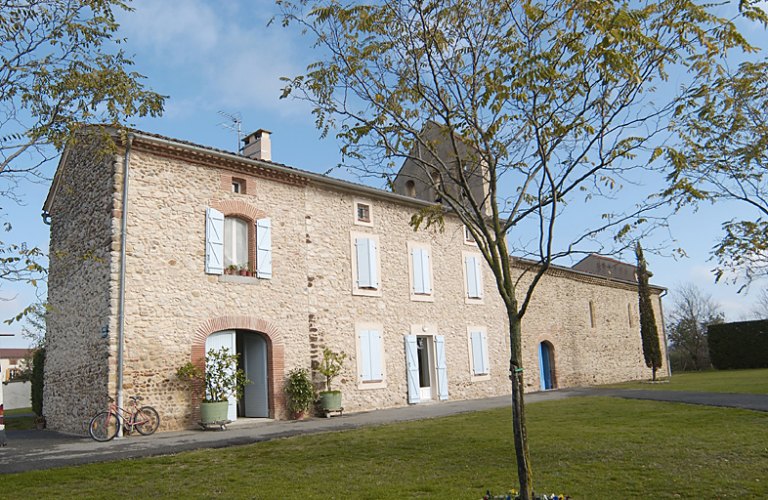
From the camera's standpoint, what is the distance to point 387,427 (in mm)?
10344

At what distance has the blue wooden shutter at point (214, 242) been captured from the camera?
1163cm

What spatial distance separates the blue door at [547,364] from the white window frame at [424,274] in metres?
6.35

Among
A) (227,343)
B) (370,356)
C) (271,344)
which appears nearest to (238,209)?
(227,343)

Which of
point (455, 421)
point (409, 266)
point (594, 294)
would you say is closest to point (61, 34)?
point (455, 421)

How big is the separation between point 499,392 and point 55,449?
12066 mm

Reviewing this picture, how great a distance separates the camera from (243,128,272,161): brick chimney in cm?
1473

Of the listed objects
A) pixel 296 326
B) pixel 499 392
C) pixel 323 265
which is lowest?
pixel 499 392

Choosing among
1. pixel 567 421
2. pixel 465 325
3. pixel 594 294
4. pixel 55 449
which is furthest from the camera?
pixel 594 294

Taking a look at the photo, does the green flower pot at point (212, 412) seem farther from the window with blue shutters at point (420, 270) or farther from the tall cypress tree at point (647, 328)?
the tall cypress tree at point (647, 328)

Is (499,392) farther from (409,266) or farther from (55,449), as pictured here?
(55,449)

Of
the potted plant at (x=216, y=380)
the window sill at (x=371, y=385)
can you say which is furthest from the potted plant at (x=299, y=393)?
the window sill at (x=371, y=385)

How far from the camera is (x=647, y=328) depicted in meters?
23.8

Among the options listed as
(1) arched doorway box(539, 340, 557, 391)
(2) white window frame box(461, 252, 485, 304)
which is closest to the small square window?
(2) white window frame box(461, 252, 485, 304)

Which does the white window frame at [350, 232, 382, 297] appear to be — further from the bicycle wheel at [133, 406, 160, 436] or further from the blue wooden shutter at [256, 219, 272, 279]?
the bicycle wheel at [133, 406, 160, 436]
